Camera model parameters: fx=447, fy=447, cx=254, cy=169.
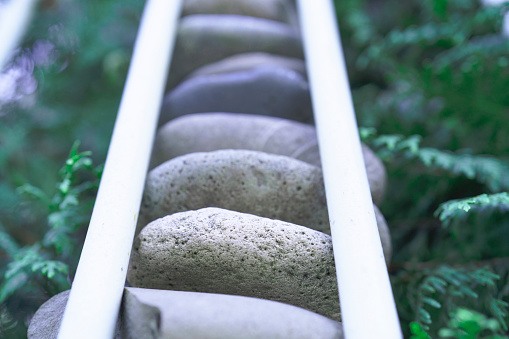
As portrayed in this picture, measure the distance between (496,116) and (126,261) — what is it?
28.8 inches

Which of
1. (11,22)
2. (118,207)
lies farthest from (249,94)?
(11,22)

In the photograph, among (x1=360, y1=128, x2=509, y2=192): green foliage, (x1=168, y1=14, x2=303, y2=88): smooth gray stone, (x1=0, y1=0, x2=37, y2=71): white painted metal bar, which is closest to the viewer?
(x1=360, y1=128, x2=509, y2=192): green foliage

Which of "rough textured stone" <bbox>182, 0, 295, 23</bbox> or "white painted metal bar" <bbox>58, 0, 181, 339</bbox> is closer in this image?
"white painted metal bar" <bbox>58, 0, 181, 339</bbox>

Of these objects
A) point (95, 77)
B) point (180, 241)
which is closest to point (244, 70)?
point (180, 241)

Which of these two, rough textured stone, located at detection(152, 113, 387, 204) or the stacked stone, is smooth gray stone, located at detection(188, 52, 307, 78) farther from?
rough textured stone, located at detection(152, 113, 387, 204)

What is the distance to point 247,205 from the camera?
0.54 meters

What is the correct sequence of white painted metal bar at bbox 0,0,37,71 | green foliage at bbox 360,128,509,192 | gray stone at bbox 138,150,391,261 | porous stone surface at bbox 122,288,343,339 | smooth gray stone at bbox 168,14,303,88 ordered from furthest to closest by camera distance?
1. white painted metal bar at bbox 0,0,37,71
2. smooth gray stone at bbox 168,14,303,88
3. green foliage at bbox 360,128,509,192
4. gray stone at bbox 138,150,391,261
5. porous stone surface at bbox 122,288,343,339

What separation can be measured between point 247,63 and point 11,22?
559 mm

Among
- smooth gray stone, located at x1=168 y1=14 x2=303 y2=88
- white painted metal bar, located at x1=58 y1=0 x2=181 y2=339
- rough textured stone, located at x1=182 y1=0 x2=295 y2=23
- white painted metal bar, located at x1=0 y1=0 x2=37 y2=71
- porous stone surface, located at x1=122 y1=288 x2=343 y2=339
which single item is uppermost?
white painted metal bar, located at x1=0 y1=0 x2=37 y2=71

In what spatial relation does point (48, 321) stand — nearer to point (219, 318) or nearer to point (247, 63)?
point (219, 318)

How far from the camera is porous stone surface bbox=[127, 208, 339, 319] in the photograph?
439 mm

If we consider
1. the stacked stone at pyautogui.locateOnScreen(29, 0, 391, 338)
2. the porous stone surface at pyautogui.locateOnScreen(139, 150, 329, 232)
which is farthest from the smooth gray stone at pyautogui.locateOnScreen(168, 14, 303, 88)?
the porous stone surface at pyautogui.locateOnScreen(139, 150, 329, 232)

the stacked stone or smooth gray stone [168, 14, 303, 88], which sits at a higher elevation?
smooth gray stone [168, 14, 303, 88]

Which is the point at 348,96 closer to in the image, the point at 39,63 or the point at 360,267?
the point at 360,267
